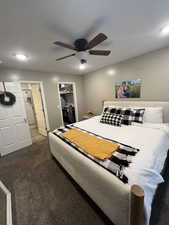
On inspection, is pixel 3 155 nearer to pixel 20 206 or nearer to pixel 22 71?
pixel 20 206

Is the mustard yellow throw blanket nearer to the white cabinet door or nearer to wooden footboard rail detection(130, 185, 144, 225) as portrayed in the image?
wooden footboard rail detection(130, 185, 144, 225)

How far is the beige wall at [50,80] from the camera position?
2.96 meters

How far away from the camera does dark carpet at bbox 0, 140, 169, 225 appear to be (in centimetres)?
125

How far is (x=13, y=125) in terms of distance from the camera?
2.93 metres

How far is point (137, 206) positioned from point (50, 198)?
1.32 m

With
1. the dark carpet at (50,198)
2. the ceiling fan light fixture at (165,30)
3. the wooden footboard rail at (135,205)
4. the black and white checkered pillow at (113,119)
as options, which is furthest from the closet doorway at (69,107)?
the wooden footboard rail at (135,205)

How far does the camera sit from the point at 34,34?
1.53 m

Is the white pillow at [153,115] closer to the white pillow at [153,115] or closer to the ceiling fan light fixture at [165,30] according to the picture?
the white pillow at [153,115]

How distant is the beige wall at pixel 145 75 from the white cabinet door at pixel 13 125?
Answer: 2.93 m

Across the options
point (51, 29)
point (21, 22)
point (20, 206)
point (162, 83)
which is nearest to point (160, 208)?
point (20, 206)

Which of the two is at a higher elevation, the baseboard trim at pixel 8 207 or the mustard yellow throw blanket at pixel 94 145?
the mustard yellow throw blanket at pixel 94 145

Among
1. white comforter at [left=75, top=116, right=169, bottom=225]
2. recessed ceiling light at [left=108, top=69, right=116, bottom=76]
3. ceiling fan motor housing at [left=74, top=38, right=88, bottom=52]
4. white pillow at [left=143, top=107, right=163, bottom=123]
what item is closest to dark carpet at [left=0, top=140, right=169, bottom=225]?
white comforter at [left=75, top=116, right=169, bottom=225]

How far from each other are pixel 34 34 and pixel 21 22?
255 millimetres

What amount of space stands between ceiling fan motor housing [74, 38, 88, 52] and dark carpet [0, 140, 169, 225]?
2.40 metres
